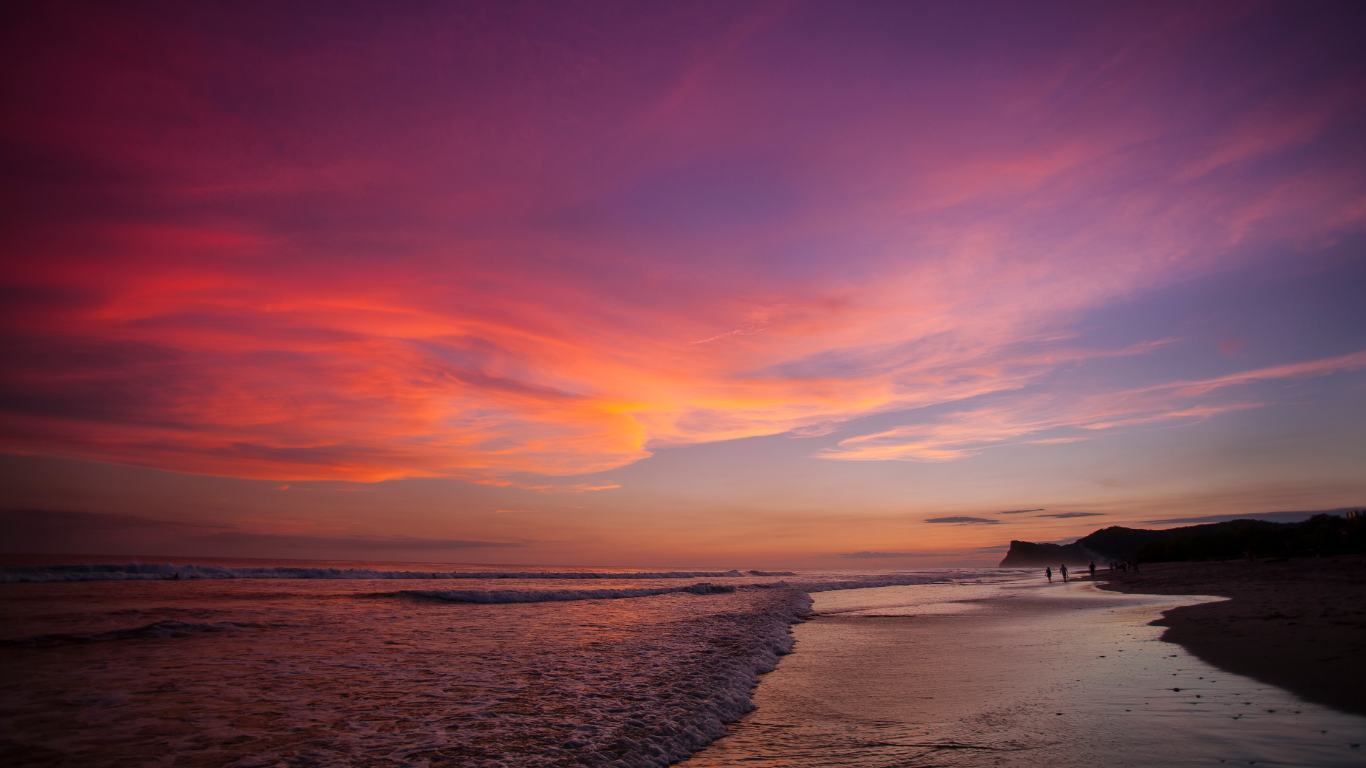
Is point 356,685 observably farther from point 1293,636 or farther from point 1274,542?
point 1274,542

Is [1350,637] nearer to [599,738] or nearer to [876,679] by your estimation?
[876,679]

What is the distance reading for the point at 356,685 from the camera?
11047 mm

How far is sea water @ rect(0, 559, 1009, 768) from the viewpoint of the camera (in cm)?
749

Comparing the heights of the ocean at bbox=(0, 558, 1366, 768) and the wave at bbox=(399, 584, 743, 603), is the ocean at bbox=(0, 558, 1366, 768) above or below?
above

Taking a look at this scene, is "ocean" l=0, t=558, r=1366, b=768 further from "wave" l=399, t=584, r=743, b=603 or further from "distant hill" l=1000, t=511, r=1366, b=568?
"distant hill" l=1000, t=511, r=1366, b=568

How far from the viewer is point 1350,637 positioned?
12.5 meters

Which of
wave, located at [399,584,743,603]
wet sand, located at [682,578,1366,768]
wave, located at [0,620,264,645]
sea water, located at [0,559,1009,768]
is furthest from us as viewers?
wave, located at [399,584,743,603]

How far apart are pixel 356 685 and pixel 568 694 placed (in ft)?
13.7

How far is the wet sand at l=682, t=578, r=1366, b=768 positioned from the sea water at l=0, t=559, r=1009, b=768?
4.11 feet

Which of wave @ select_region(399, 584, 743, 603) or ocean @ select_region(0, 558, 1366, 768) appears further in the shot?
wave @ select_region(399, 584, 743, 603)

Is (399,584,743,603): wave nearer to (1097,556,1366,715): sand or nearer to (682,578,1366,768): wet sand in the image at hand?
(682,578,1366,768): wet sand

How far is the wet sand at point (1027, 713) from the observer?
682 centimetres

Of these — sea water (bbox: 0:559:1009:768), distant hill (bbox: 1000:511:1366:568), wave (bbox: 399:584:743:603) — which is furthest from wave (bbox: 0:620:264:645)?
distant hill (bbox: 1000:511:1366:568)

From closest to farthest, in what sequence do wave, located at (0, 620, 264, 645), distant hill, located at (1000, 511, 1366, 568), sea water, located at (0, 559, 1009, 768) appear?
sea water, located at (0, 559, 1009, 768) → wave, located at (0, 620, 264, 645) → distant hill, located at (1000, 511, 1366, 568)
